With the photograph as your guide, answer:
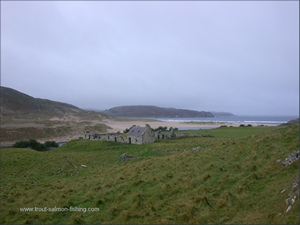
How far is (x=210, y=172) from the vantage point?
14.8m

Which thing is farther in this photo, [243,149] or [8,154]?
[8,154]

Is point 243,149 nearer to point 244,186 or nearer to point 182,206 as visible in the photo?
point 244,186

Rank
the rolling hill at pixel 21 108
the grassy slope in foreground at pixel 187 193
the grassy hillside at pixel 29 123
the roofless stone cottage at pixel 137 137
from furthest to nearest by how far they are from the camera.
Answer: the rolling hill at pixel 21 108
the grassy hillside at pixel 29 123
the roofless stone cottage at pixel 137 137
the grassy slope in foreground at pixel 187 193

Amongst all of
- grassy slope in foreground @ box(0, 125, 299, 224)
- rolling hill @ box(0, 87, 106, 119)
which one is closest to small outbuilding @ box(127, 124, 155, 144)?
grassy slope in foreground @ box(0, 125, 299, 224)

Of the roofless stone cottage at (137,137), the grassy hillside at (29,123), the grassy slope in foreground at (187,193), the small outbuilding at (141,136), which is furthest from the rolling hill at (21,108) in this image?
the grassy slope in foreground at (187,193)

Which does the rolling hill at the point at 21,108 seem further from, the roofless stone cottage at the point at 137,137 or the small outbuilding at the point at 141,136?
the small outbuilding at the point at 141,136

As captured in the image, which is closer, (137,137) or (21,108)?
(137,137)

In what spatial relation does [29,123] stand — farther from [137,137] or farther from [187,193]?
[187,193]

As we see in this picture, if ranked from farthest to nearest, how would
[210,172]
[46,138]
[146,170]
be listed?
1. [46,138]
2. [146,170]
3. [210,172]

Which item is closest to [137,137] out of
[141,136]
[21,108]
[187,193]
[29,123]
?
[141,136]

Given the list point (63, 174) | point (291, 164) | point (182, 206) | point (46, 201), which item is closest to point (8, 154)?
point (63, 174)

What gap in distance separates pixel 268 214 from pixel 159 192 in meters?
5.88

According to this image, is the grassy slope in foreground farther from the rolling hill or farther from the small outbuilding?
the rolling hill

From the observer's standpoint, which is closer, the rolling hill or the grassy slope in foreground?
the grassy slope in foreground
